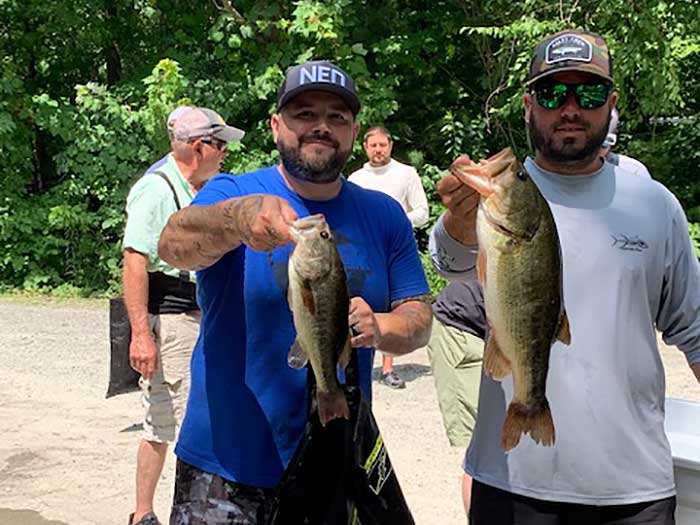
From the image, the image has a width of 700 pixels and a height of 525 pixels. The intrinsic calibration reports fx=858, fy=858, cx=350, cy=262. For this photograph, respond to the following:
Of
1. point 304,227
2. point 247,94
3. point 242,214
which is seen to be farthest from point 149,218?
point 247,94

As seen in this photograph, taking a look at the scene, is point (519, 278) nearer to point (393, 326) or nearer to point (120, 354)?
point (393, 326)

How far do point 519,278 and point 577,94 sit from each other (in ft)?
2.79

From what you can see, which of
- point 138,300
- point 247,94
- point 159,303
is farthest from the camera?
point 247,94

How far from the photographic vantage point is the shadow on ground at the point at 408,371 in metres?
7.81

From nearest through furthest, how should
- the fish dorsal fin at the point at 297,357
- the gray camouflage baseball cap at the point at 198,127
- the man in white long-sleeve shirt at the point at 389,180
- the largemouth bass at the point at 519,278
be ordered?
the largemouth bass at the point at 519,278 → the fish dorsal fin at the point at 297,357 → the gray camouflage baseball cap at the point at 198,127 → the man in white long-sleeve shirt at the point at 389,180

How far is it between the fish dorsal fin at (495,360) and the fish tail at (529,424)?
0.11m

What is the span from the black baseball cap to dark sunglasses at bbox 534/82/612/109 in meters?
0.61

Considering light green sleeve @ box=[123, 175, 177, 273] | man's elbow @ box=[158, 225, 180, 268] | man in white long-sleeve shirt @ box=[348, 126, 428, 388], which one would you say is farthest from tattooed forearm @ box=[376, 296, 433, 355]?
man in white long-sleeve shirt @ box=[348, 126, 428, 388]

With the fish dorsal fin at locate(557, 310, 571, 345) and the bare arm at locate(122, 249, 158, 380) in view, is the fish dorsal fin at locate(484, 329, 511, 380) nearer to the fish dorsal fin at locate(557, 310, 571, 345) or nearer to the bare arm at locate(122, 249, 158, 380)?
the fish dorsal fin at locate(557, 310, 571, 345)

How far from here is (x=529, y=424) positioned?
224 cm

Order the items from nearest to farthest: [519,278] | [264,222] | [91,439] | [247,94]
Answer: [519,278] < [264,222] < [91,439] < [247,94]

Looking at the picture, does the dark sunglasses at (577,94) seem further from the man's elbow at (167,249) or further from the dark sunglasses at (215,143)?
the dark sunglasses at (215,143)

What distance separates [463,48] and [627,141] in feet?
10.3

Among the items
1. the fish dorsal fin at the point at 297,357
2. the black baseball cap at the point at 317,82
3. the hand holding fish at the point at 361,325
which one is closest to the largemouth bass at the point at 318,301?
the fish dorsal fin at the point at 297,357
